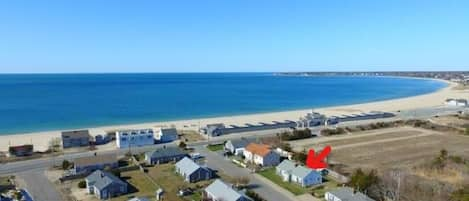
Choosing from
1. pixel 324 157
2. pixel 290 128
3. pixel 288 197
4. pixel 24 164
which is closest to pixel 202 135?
pixel 290 128

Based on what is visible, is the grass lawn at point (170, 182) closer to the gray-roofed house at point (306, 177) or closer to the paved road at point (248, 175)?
the paved road at point (248, 175)

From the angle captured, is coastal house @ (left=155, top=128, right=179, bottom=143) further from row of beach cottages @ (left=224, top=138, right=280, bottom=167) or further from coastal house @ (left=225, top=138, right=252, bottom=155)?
row of beach cottages @ (left=224, top=138, right=280, bottom=167)

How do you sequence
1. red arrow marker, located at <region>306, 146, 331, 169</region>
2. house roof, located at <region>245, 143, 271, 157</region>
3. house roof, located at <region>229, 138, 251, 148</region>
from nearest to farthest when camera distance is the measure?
red arrow marker, located at <region>306, 146, 331, 169</region> < house roof, located at <region>245, 143, 271, 157</region> < house roof, located at <region>229, 138, 251, 148</region>

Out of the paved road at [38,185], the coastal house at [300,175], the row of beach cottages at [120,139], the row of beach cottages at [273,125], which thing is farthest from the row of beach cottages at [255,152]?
the paved road at [38,185]

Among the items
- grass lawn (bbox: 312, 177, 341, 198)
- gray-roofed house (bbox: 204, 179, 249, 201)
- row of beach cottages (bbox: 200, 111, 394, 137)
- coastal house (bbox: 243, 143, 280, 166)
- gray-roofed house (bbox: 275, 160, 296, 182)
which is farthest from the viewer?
row of beach cottages (bbox: 200, 111, 394, 137)

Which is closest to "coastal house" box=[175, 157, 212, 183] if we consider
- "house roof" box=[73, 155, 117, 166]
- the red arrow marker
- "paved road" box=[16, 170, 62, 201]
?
"house roof" box=[73, 155, 117, 166]

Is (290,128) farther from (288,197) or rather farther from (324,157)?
(288,197)
